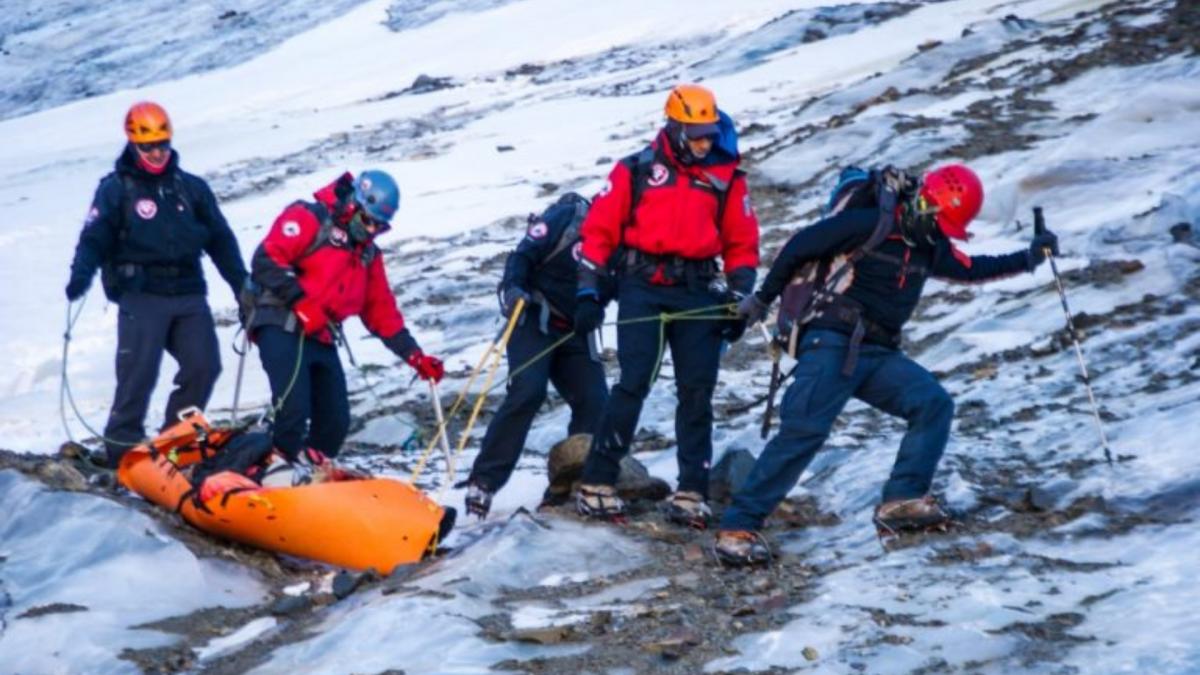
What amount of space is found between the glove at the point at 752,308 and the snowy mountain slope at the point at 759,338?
1104mm

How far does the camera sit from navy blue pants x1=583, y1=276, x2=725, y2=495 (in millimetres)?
8539

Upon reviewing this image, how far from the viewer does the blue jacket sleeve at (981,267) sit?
8.29m

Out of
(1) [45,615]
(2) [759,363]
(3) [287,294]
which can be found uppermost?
(3) [287,294]

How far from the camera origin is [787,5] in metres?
33.2

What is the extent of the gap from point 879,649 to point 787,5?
2806cm

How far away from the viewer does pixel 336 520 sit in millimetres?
8391

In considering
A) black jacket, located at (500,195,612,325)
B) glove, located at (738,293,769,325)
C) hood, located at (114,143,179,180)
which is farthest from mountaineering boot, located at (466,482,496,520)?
hood, located at (114,143,179,180)

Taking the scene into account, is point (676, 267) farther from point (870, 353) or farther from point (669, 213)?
point (870, 353)

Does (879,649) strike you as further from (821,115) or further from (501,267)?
(821,115)

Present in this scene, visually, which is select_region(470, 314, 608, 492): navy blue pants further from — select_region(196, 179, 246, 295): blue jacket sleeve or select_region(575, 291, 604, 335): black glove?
select_region(196, 179, 246, 295): blue jacket sleeve

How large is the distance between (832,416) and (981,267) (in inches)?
47.4

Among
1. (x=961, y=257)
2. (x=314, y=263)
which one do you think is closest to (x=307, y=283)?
(x=314, y=263)

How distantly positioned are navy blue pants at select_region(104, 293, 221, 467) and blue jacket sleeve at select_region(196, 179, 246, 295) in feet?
0.77

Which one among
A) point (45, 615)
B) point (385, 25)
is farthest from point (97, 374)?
point (385, 25)
